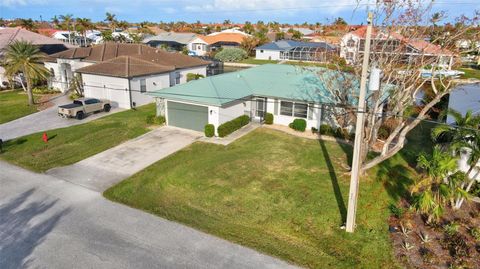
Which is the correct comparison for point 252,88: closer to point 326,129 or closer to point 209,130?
point 209,130

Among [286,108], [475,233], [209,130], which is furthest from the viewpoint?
[286,108]

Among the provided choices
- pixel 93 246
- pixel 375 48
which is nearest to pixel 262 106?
pixel 375 48

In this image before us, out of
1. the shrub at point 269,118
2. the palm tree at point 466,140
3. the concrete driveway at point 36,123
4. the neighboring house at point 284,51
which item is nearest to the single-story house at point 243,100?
the shrub at point 269,118

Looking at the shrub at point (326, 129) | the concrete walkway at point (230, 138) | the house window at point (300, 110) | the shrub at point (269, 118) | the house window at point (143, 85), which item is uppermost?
the house window at point (143, 85)

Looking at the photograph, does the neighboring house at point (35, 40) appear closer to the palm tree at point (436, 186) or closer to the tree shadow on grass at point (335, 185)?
the tree shadow on grass at point (335, 185)

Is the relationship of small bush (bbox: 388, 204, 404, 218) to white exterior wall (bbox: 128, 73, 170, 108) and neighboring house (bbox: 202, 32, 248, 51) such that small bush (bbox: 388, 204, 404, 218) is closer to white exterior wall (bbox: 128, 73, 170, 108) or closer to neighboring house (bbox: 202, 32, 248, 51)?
white exterior wall (bbox: 128, 73, 170, 108)

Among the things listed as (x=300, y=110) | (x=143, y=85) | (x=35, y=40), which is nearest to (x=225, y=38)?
(x=35, y=40)
